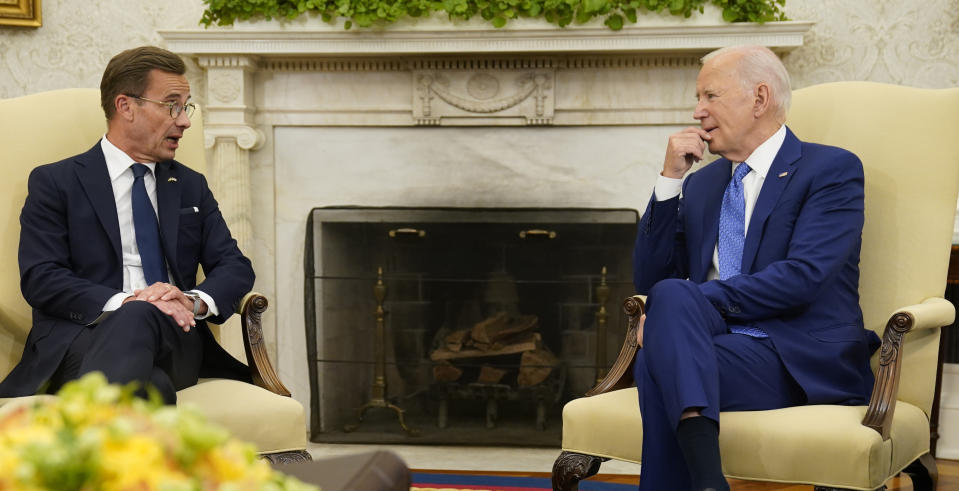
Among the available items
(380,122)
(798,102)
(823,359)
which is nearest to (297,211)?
(380,122)

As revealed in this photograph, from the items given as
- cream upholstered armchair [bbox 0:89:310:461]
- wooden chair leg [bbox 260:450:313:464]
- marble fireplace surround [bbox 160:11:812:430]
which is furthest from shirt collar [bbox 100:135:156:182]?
marble fireplace surround [bbox 160:11:812:430]

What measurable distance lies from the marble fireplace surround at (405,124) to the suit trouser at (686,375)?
1.55m

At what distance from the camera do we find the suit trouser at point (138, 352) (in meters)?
1.79

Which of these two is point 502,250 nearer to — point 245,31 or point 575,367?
point 575,367

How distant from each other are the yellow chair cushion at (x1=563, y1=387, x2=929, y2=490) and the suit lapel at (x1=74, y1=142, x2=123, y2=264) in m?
1.20

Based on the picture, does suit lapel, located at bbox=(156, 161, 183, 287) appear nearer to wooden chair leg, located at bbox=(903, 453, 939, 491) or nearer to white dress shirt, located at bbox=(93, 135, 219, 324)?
white dress shirt, located at bbox=(93, 135, 219, 324)

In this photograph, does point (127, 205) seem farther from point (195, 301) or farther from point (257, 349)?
point (257, 349)

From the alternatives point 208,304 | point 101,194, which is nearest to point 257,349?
point 208,304

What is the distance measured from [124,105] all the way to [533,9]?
1.45 metres

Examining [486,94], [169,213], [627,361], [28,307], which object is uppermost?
[486,94]

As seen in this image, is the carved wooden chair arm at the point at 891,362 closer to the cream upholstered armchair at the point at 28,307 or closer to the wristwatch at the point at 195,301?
the cream upholstered armchair at the point at 28,307

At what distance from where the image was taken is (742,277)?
6.35ft

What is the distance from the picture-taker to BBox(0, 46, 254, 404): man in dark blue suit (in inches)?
77.4

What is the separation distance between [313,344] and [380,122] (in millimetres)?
897
